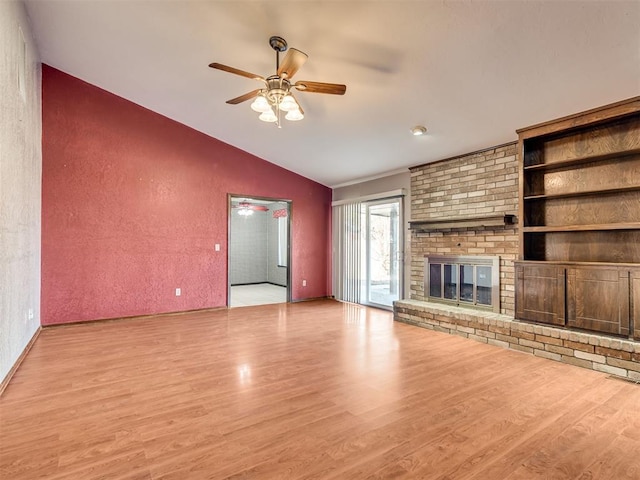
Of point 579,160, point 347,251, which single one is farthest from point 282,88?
point 347,251

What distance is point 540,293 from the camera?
12.4 feet

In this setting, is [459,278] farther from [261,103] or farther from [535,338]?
[261,103]

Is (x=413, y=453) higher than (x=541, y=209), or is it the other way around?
(x=541, y=209)

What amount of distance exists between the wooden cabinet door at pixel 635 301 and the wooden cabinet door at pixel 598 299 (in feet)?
0.14

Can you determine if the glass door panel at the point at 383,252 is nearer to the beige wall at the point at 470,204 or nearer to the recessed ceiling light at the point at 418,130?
the beige wall at the point at 470,204

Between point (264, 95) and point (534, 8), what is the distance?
2.19 meters

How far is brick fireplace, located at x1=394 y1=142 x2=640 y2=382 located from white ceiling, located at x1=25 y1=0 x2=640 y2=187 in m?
0.39

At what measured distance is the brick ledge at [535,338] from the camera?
10.1ft

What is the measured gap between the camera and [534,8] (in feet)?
7.88

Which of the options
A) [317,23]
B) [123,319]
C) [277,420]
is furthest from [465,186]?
[123,319]

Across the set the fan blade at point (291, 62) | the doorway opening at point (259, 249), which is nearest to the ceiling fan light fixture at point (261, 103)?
the fan blade at point (291, 62)

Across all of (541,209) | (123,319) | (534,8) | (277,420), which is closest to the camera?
(277,420)

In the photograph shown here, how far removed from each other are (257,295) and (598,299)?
618 cm

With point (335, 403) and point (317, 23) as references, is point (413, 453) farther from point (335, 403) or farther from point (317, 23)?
point (317, 23)
